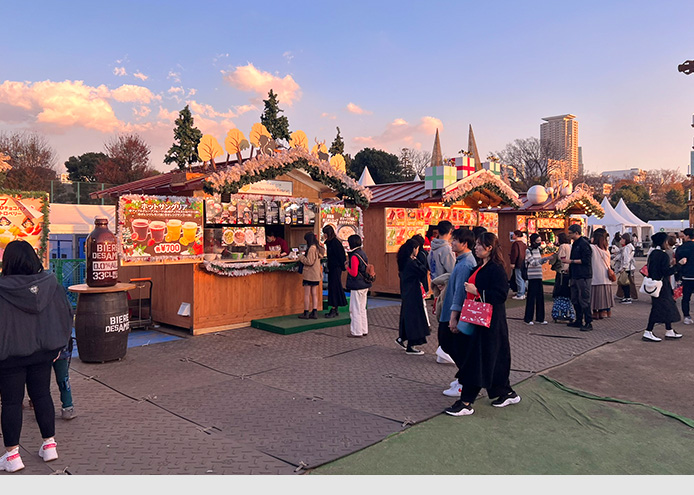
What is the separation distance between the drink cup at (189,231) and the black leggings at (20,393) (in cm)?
476

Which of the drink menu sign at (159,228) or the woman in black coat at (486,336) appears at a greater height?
the drink menu sign at (159,228)

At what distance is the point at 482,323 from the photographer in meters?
4.72

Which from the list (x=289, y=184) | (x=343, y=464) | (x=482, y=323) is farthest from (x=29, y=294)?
(x=289, y=184)

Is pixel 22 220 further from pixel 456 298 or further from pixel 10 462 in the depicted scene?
pixel 456 298

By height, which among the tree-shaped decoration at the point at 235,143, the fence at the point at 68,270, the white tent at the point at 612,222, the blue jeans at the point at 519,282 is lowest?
the blue jeans at the point at 519,282

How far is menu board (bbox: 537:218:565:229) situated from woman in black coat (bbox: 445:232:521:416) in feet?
49.7

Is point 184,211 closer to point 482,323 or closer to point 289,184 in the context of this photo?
point 289,184

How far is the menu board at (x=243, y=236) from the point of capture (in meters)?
9.93

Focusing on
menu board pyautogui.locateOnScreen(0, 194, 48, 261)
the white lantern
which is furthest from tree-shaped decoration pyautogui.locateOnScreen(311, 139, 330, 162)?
the white lantern

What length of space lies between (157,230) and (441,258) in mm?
4420

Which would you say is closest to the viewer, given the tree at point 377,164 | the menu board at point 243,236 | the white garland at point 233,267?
the white garland at point 233,267

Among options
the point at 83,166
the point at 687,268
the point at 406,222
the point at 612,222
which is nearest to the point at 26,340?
the point at 687,268

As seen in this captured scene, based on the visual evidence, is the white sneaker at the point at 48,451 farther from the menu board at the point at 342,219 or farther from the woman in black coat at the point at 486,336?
the menu board at the point at 342,219

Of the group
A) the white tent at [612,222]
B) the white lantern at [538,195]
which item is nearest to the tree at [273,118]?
the white lantern at [538,195]
